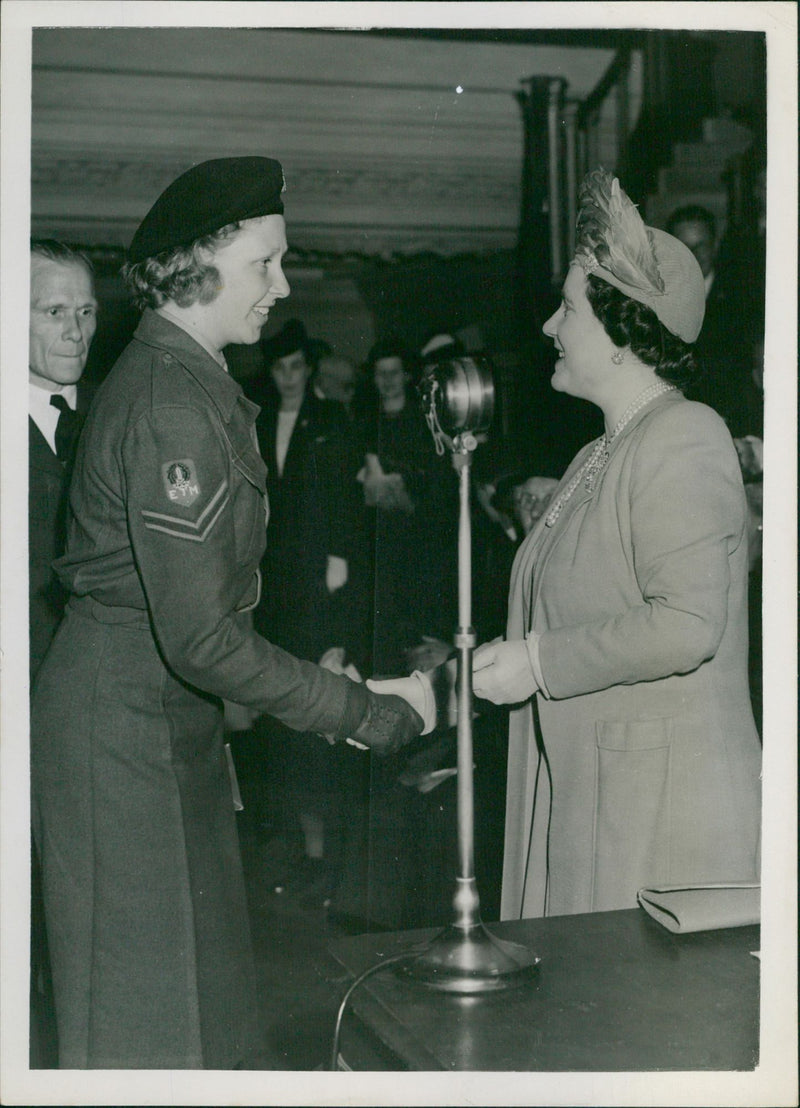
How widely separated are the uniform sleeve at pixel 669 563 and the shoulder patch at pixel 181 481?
624 millimetres

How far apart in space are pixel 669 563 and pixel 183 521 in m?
0.76

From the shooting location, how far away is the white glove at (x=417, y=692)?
1948 mm

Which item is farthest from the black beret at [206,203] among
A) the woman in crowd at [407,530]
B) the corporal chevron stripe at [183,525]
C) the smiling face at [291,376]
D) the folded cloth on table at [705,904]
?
the smiling face at [291,376]

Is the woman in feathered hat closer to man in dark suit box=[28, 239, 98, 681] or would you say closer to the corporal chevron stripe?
the corporal chevron stripe

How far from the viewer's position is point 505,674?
189cm

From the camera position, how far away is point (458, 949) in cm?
138

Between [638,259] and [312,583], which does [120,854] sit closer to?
[638,259]

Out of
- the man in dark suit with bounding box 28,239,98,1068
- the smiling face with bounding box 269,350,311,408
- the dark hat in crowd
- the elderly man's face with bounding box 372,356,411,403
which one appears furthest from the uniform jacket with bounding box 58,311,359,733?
the dark hat in crowd

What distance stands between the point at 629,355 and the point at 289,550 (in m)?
1.70

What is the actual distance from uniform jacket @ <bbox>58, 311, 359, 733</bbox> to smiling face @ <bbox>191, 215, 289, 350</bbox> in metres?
0.07

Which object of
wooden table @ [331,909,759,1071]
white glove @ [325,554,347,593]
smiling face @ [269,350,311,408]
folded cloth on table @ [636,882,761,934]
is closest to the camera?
wooden table @ [331,909,759,1071]

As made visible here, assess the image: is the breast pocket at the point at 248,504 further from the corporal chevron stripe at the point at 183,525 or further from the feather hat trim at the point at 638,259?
the feather hat trim at the point at 638,259

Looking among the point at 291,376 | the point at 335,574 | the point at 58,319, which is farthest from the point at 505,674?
the point at 291,376

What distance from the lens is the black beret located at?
5.97ft
